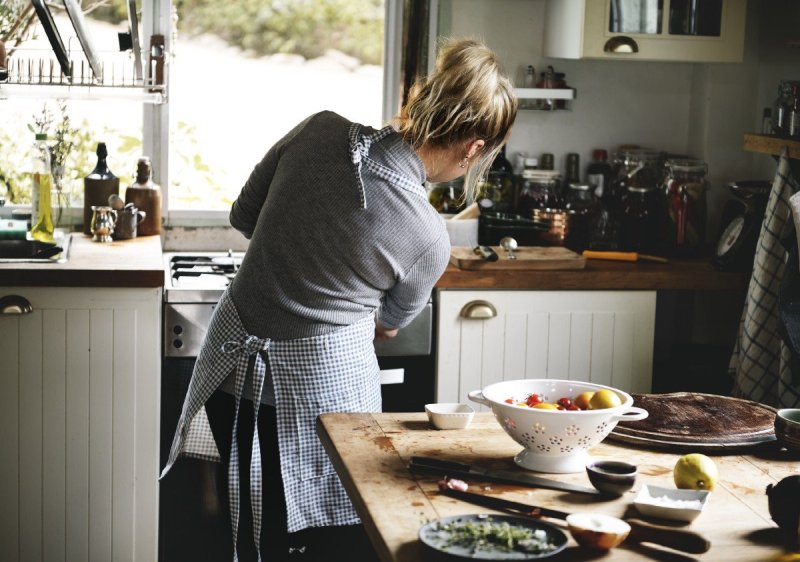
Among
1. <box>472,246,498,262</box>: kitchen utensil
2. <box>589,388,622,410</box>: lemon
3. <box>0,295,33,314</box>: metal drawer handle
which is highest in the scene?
<box>472,246,498,262</box>: kitchen utensil

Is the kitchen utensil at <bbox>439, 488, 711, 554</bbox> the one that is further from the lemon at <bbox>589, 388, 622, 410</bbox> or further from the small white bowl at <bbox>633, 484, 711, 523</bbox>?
the lemon at <bbox>589, 388, 622, 410</bbox>

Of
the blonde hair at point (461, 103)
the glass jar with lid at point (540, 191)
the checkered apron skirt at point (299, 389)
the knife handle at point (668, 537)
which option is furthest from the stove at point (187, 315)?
the knife handle at point (668, 537)

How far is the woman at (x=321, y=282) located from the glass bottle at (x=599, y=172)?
1.51 metres

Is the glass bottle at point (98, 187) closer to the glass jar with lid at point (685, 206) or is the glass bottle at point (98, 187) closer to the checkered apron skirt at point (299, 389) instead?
the checkered apron skirt at point (299, 389)

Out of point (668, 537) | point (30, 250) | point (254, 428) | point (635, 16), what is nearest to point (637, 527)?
point (668, 537)

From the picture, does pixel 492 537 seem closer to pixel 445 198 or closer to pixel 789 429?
pixel 789 429

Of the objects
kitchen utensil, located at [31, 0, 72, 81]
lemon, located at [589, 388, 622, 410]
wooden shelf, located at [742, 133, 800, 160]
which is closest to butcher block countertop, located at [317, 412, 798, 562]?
lemon, located at [589, 388, 622, 410]

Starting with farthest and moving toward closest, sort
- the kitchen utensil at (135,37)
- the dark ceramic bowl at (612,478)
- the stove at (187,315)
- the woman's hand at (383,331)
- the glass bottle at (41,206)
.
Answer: the glass bottle at (41,206), the stove at (187,315), the kitchen utensil at (135,37), the woman's hand at (383,331), the dark ceramic bowl at (612,478)

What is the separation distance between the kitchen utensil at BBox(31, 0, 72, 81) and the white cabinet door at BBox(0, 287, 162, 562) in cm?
66

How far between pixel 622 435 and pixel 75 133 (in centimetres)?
244

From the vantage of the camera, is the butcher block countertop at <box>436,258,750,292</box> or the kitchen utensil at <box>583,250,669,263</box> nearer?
the butcher block countertop at <box>436,258,750,292</box>

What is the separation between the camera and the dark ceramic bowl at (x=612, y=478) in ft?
5.61

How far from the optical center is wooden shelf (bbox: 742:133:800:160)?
3.18 m

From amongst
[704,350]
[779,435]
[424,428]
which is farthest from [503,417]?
[704,350]
